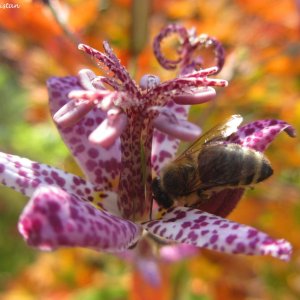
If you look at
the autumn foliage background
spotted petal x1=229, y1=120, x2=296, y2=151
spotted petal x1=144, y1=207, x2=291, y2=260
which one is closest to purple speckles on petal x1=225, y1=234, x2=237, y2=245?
spotted petal x1=144, y1=207, x2=291, y2=260

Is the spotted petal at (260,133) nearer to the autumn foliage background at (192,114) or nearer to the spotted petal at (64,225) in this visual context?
the spotted petal at (64,225)

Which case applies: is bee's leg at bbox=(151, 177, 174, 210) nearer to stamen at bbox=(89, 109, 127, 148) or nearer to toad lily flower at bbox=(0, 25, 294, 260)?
toad lily flower at bbox=(0, 25, 294, 260)

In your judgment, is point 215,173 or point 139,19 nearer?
point 215,173

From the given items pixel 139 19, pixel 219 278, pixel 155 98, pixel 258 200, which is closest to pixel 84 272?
pixel 219 278

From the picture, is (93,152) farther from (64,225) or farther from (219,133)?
(64,225)

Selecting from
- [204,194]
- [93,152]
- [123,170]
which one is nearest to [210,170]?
[204,194]

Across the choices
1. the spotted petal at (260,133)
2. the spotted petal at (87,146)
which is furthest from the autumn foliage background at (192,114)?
the spotted petal at (260,133)

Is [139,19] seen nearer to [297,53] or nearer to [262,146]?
[297,53]
